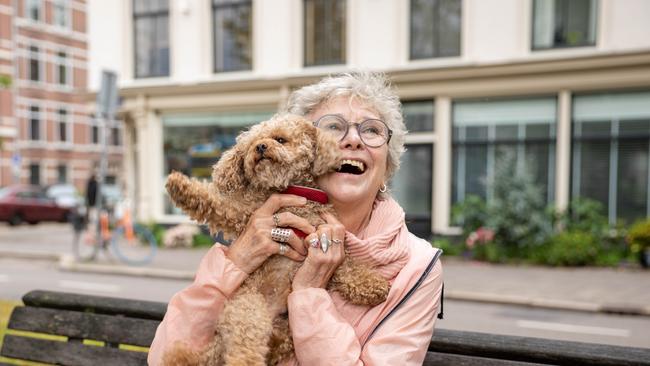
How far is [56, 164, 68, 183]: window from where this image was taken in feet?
125

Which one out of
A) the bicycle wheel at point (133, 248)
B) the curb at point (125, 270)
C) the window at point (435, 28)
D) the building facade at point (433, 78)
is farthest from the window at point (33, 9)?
the window at point (435, 28)

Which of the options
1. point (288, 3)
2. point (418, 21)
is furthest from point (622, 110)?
point (288, 3)

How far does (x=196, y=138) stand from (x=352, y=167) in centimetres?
1434

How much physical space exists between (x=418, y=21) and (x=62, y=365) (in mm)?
11899

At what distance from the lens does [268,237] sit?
188 cm

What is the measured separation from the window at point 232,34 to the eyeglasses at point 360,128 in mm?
13443

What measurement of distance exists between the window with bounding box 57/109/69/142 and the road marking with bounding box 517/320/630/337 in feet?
122

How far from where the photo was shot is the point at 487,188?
12727 mm

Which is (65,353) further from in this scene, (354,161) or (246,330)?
(354,161)

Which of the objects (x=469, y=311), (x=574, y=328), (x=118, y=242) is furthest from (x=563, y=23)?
Answer: (x=118, y=242)

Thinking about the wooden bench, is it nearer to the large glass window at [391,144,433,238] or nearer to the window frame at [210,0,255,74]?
the large glass window at [391,144,433,238]

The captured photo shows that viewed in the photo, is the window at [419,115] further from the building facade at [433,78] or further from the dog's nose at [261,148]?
the dog's nose at [261,148]

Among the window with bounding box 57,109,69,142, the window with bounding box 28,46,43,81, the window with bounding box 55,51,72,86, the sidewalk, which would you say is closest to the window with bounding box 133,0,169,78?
the sidewalk

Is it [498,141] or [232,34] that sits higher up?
[232,34]
